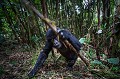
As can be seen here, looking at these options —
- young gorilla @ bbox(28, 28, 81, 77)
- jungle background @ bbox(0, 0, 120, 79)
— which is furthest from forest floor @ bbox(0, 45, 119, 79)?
young gorilla @ bbox(28, 28, 81, 77)

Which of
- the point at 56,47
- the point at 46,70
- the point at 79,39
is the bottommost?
the point at 46,70

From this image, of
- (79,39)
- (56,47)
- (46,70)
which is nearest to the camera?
(56,47)

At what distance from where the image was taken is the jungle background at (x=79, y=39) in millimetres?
3076

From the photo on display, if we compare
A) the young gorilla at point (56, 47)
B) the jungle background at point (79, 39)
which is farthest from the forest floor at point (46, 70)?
the young gorilla at point (56, 47)

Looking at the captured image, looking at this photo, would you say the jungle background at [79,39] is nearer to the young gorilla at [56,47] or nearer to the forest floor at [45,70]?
the forest floor at [45,70]

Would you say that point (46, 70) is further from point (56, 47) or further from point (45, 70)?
point (56, 47)

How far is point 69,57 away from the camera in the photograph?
3291mm

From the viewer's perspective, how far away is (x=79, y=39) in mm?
4984

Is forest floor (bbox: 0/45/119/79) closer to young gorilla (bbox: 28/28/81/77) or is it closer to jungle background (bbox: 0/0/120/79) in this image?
jungle background (bbox: 0/0/120/79)

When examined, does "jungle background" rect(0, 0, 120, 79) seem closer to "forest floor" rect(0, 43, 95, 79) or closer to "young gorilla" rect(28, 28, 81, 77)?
"forest floor" rect(0, 43, 95, 79)

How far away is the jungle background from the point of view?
3076 mm

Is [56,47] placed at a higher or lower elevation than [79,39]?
lower

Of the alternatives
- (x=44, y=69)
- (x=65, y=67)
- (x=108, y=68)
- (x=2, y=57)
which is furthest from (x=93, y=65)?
(x=2, y=57)

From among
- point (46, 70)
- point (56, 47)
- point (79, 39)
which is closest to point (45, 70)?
point (46, 70)
